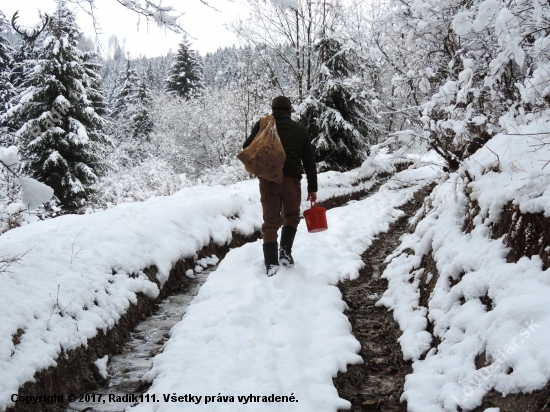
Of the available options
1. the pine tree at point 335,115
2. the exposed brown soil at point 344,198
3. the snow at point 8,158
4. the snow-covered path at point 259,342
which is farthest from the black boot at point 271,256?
the pine tree at point 335,115

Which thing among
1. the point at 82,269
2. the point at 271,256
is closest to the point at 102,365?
the point at 82,269

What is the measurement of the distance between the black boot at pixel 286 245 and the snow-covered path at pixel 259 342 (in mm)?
158

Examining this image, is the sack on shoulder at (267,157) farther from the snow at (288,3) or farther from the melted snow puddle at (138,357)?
the snow at (288,3)

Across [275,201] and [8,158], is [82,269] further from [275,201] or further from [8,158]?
[275,201]

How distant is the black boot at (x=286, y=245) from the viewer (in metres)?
5.19

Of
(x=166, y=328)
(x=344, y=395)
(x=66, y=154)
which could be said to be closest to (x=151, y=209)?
(x=166, y=328)

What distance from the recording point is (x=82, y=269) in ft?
13.4

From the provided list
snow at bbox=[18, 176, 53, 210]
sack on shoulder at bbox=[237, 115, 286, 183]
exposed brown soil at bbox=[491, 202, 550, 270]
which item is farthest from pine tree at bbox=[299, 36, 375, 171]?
snow at bbox=[18, 176, 53, 210]

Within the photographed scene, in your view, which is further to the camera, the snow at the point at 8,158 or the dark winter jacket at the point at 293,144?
the dark winter jacket at the point at 293,144

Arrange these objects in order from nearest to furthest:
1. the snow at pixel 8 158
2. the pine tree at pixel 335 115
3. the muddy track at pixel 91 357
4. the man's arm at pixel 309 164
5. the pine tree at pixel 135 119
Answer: the snow at pixel 8 158 → the muddy track at pixel 91 357 → the man's arm at pixel 309 164 → the pine tree at pixel 335 115 → the pine tree at pixel 135 119

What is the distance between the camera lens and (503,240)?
10.3 feet

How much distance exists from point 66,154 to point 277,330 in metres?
16.4

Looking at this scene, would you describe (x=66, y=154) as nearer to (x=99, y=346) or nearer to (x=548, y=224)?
(x=99, y=346)

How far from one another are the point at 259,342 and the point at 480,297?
73.7 inches
